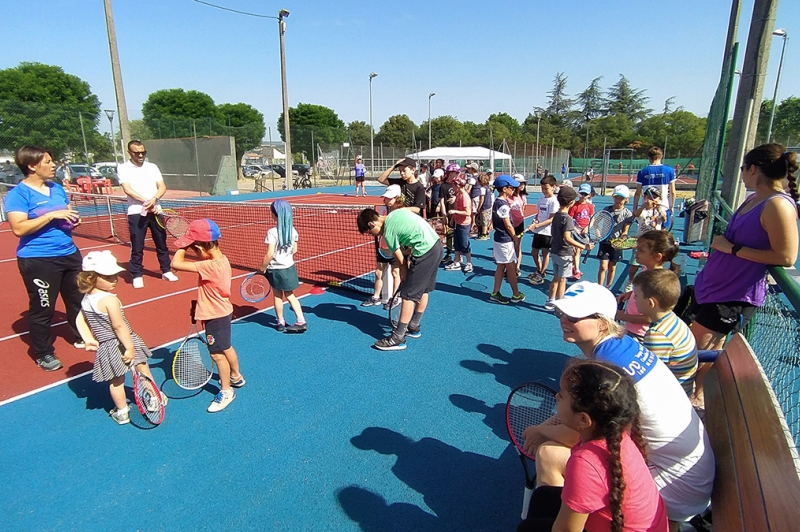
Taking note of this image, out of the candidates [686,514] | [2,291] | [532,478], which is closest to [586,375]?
[686,514]

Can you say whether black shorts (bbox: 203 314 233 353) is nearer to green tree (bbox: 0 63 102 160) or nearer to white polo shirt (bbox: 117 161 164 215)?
white polo shirt (bbox: 117 161 164 215)

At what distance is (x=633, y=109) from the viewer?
7894cm

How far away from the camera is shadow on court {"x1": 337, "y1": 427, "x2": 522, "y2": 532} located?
2805 mm

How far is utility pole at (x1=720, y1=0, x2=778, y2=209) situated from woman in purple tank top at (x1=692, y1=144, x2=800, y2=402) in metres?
4.69

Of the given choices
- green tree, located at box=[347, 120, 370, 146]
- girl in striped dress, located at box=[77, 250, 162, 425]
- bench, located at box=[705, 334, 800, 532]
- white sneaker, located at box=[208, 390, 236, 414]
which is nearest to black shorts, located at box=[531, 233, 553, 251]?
bench, located at box=[705, 334, 800, 532]

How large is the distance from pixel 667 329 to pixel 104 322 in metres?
4.17

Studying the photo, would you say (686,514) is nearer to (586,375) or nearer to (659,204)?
(586,375)

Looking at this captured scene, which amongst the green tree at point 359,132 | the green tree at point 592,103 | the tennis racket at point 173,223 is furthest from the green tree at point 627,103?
the tennis racket at point 173,223

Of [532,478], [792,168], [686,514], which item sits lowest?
[532,478]

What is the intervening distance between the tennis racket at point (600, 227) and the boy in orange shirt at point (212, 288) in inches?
206

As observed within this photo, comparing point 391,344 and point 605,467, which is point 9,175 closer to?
point 391,344

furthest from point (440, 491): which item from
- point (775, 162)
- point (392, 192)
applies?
point (392, 192)

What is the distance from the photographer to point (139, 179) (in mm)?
7238

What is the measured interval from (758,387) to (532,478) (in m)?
1.32
